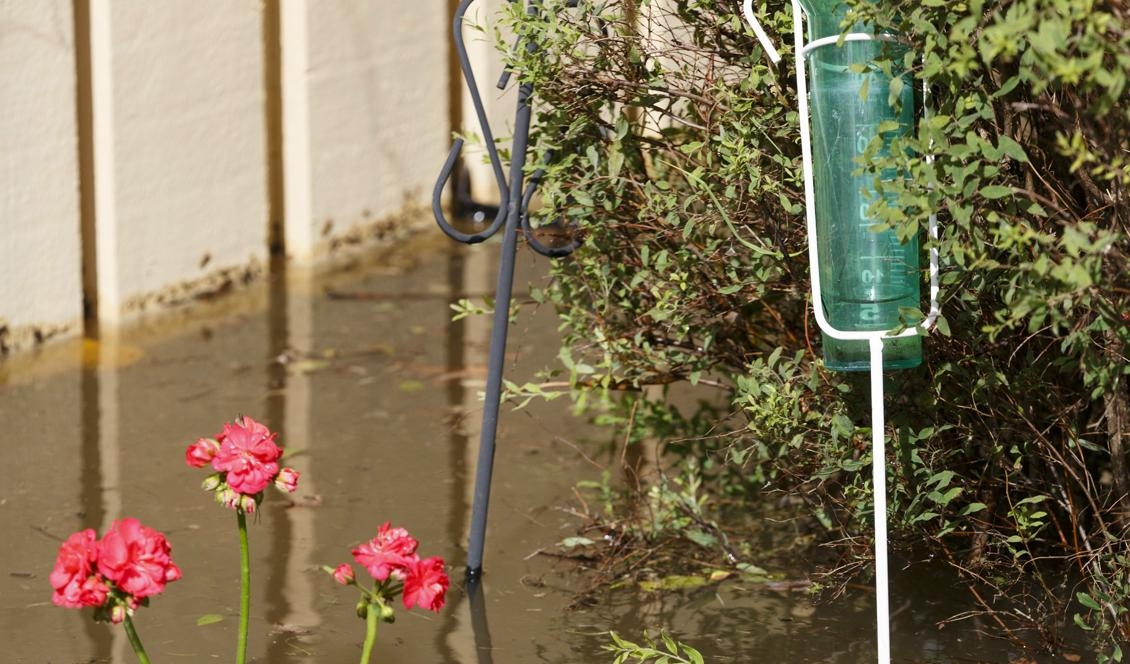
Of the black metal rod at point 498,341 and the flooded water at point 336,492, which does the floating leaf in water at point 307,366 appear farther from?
the black metal rod at point 498,341

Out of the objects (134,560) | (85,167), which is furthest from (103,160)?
(134,560)

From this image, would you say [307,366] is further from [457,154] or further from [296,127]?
[457,154]

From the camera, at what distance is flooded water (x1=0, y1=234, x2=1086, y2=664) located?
11.2 ft

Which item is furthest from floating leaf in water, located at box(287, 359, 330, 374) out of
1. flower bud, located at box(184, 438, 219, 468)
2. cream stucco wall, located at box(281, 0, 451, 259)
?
flower bud, located at box(184, 438, 219, 468)

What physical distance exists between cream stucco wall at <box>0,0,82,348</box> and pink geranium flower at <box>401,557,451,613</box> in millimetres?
3285

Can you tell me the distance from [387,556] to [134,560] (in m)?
0.37

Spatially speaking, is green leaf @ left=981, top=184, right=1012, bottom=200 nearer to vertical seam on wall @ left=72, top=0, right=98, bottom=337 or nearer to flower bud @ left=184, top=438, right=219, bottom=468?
flower bud @ left=184, top=438, right=219, bottom=468

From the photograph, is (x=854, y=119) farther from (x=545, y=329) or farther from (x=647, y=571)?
(x=545, y=329)

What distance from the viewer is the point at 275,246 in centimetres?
673

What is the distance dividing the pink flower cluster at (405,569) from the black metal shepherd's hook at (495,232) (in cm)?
106

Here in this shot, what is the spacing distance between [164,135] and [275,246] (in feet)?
3.00

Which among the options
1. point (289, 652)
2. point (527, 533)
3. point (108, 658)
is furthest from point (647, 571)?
point (108, 658)

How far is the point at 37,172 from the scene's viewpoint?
216 inches

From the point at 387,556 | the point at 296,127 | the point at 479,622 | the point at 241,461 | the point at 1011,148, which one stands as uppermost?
the point at 1011,148
